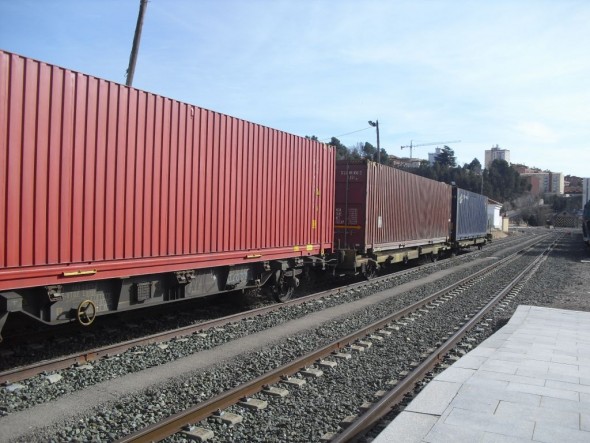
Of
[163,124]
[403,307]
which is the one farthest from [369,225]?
[163,124]

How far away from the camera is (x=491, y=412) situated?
4484mm

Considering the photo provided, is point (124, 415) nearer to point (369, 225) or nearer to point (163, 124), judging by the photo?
point (163, 124)

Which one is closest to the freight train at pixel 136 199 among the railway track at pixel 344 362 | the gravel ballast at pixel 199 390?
the gravel ballast at pixel 199 390

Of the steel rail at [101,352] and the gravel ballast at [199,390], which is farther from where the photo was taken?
the steel rail at [101,352]

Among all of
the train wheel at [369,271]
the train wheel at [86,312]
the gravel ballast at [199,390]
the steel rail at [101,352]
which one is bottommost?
the gravel ballast at [199,390]

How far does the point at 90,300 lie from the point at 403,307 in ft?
21.5

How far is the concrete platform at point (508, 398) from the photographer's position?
→ 4023mm

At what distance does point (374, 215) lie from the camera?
1446cm

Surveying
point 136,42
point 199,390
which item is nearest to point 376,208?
point 136,42

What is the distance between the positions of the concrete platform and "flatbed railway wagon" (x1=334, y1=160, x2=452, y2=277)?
656 centimetres

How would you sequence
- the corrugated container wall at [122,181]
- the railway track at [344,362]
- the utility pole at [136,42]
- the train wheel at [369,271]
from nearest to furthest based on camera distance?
the railway track at [344,362] → the corrugated container wall at [122,181] → the utility pole at [136,42] → the train wheel at [369,271]

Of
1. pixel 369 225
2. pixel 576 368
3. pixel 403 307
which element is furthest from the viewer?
pixel 369 225

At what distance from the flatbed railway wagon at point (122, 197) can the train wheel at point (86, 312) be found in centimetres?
2

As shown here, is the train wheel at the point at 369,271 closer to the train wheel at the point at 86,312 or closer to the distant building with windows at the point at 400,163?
the train wheel at the point at 86,312
